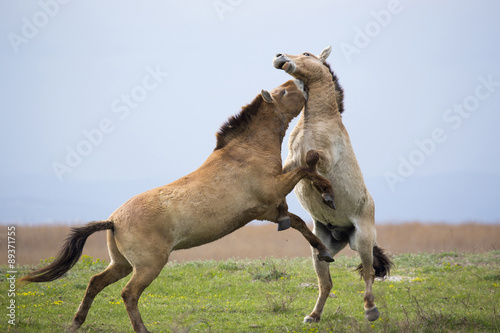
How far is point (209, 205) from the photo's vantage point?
19.5 ft

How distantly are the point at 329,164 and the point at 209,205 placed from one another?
1.68 metres

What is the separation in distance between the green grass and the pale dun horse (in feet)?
2.23

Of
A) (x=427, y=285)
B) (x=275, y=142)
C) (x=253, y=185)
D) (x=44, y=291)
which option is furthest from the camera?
(x=427, y=285)

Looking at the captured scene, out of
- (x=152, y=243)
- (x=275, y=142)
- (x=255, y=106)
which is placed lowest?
(x=152, y=243)

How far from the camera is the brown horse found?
229 inches

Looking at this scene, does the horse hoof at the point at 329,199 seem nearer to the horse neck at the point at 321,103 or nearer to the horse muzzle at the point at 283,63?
the horse neck at the point at 321,103

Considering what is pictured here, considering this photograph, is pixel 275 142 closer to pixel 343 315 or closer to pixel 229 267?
pixel 343 315

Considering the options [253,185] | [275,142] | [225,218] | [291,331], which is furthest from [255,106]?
[291,331]

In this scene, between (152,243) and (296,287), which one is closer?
(152,243)

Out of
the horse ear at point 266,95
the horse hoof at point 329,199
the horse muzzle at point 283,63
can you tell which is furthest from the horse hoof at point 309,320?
the horse muzzle at point 283,63

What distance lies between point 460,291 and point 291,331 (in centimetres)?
407

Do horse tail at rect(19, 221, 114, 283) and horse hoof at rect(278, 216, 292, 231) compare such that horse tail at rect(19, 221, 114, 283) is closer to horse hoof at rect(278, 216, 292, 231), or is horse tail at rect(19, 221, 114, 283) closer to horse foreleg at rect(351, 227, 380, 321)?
horse hoof at rect(278, 216, 292, 231)

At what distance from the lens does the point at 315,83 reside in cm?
697

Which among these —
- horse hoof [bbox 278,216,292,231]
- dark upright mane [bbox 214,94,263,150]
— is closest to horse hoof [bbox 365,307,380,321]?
horse hoof [bbox 278,216,292,231]
